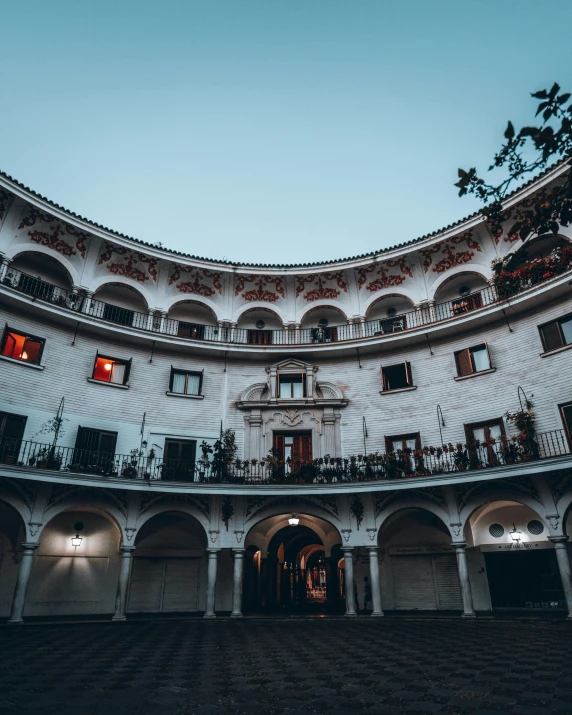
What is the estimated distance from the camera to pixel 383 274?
2345cm

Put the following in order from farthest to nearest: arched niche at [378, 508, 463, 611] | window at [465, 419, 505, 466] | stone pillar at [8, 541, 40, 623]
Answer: arched niche at [378, 508, 463, 611], window at [465, 419, 505, 466], stone pillar at [8, 541, 40, 623]

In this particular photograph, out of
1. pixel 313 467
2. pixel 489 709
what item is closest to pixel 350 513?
pixel 313 467

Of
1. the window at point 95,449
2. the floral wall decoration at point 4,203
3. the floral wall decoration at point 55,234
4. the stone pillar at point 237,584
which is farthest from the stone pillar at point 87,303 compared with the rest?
the stone pillar at point 237,584

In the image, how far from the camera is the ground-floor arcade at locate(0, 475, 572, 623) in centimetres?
1730

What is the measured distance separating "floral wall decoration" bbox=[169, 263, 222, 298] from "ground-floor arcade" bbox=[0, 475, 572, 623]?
10041 millimetres

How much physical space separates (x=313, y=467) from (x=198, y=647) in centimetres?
898

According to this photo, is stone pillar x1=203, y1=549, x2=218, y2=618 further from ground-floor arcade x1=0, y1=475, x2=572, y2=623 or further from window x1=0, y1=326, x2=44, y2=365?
window x1=0, y1=326, x2=44, y2=365

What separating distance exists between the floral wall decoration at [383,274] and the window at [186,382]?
30.2 feet

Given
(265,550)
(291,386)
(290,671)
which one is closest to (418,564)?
(265,550)

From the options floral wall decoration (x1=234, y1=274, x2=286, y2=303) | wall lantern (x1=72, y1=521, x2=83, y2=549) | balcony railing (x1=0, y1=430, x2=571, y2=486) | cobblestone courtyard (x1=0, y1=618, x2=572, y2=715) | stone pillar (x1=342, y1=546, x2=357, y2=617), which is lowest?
cobblestone courtyard (x1=0, y1=618, x2=572, y2=715)

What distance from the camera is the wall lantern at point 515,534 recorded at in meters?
18.1

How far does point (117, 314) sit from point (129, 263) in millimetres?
2500

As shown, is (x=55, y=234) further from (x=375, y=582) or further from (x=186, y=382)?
(x=375, y=582)

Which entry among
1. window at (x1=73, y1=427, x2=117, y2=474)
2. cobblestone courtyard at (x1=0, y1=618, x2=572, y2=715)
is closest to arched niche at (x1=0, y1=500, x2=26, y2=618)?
window at (x1=73, y1=427, x2=117, y2=474)
